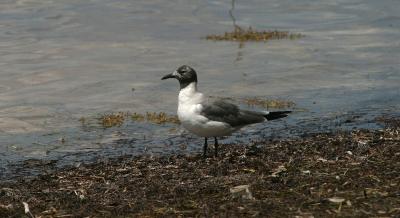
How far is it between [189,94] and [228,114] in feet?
2.37

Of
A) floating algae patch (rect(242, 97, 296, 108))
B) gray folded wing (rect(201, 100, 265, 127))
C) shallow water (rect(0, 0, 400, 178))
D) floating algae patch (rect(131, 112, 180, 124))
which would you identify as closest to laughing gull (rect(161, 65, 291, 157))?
gray folded wing (rect(201, 100, 265, 127))

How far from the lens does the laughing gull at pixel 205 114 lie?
547 inches

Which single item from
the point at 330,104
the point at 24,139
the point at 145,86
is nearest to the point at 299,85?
the point at 330,104

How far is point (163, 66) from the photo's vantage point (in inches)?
929

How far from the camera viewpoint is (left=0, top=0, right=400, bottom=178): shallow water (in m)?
17.0

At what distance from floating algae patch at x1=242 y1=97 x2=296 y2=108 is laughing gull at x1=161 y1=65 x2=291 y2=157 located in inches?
Answer: 163

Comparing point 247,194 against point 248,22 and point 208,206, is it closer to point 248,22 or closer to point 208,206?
point 208,206

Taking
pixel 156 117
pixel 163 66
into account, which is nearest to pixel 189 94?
pixel 156 117

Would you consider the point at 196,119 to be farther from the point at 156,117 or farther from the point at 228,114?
the point at 156,117

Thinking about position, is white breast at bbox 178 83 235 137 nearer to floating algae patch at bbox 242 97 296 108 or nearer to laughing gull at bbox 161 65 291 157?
laughing gull at bbox 161 65 291 157

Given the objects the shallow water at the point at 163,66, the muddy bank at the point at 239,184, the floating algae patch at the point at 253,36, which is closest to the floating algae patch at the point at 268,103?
the shallow water at the point at 163,66

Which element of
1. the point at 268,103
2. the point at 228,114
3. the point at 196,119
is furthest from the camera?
the point at 268,103

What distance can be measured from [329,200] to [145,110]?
9.10 metres

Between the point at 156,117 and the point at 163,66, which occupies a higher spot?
the point at 163,66
